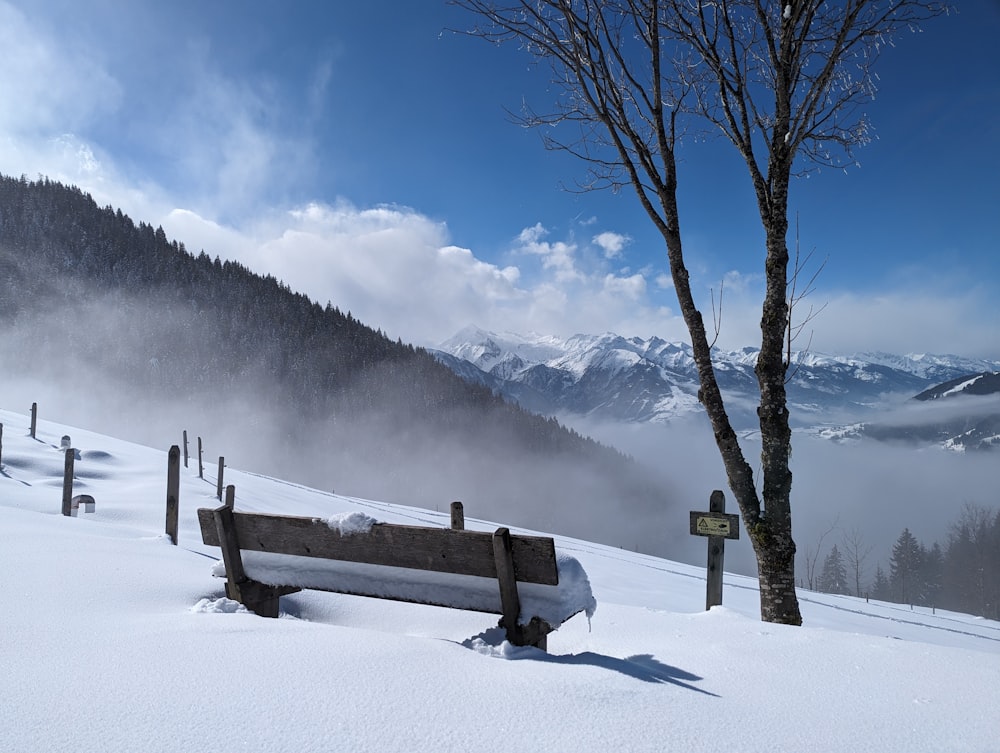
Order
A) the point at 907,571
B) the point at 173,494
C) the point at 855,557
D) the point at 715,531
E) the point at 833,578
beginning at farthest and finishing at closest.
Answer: the point at 855,557 → the point at 833,578 → the point at 907,571 → the point at 173,494 → the point at 715,531

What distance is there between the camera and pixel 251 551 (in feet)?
12.1

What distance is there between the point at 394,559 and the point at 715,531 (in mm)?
4381

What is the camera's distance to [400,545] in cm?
326

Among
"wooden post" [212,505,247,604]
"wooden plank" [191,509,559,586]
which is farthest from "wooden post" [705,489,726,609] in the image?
"wooden post" [212,505,247,604]

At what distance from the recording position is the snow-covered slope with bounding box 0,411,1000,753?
6.12 ft

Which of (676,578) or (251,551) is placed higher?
(251,551)

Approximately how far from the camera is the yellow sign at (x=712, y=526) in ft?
20.6

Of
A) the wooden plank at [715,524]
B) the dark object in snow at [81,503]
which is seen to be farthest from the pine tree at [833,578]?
the dark object in snow at [81,503]

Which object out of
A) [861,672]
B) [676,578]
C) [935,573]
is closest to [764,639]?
[861,672]

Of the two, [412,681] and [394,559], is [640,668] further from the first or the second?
[394,559]

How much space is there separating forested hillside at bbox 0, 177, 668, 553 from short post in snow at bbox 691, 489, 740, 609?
94449 mm

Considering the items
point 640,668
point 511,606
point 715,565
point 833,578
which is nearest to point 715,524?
point 715,565

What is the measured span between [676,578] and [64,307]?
117m

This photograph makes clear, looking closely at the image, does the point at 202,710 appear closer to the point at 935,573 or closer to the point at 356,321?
the point at 935,573
